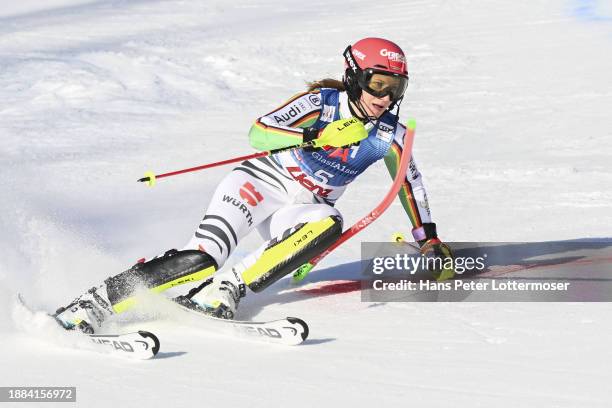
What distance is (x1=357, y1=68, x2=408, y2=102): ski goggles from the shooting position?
549cm

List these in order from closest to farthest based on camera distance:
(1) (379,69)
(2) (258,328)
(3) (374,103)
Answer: (2) (258,328) < (1) (379,69) < (3) (374,103)

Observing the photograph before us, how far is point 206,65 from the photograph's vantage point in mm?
14672

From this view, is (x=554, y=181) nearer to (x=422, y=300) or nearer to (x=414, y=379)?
(x=422, y=300)

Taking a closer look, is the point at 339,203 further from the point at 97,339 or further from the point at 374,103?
the point at 97,339

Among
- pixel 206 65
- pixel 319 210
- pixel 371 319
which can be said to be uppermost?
pixel 206 65

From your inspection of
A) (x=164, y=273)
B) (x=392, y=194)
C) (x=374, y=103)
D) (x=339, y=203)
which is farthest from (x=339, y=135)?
(x=339, y=203)

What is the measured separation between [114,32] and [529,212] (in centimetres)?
1051

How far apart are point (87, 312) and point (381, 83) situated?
6.35ft

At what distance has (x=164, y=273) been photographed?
5.23m

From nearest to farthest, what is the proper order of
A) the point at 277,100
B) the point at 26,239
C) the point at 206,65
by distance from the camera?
the point at 26,239, the point at 277,100, the point at 206,65

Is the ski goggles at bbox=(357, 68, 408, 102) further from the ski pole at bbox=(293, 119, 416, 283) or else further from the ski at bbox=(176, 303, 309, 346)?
the ski at bbox=(176, 303, 309, 346)

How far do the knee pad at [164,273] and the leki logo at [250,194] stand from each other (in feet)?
1.64

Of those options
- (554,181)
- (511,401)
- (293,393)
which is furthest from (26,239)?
(554,181)

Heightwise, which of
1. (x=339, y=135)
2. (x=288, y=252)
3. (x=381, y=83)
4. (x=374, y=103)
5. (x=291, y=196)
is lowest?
(x=288, y=252)
